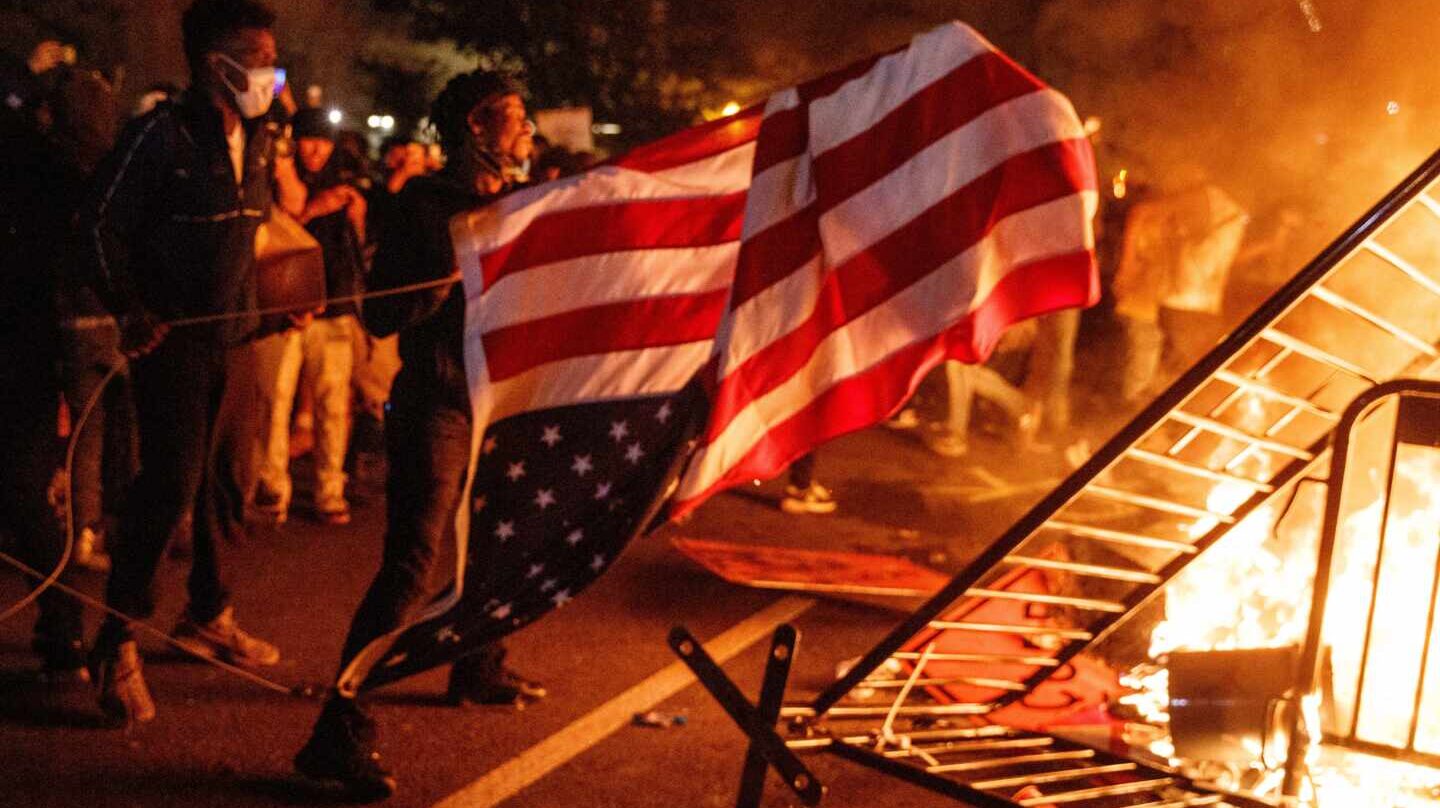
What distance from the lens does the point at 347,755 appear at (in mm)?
4371

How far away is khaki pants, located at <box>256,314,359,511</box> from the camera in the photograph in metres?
7.72

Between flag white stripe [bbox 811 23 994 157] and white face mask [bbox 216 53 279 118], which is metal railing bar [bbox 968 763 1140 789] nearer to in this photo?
flag white stripe [bbox 811 23 994 157]

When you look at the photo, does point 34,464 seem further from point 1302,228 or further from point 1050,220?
point 1302,228

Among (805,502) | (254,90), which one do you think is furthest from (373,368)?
(254,90)

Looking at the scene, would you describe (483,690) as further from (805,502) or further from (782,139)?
(805,502)

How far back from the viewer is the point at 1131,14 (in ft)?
26.6

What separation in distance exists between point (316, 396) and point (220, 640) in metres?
2.87

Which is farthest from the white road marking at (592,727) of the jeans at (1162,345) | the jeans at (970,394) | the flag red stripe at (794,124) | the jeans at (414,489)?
the jeans at (1162,345)

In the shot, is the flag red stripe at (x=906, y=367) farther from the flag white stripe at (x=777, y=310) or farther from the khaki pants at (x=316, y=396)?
the khaki pants at (x=316, y=396)

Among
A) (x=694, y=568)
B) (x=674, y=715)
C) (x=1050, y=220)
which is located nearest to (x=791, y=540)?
(x=694, y=568)

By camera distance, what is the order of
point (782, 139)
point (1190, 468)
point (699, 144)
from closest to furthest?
point (782, 139) → point (699, 144) → point (1190, 468)

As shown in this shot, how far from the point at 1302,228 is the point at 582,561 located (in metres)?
6.97

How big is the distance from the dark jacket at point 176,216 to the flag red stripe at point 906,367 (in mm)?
2341

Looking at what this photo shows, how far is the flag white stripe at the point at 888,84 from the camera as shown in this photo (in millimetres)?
3230
